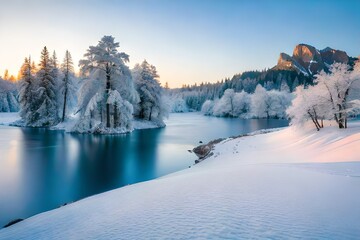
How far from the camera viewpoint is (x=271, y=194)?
6824 mm

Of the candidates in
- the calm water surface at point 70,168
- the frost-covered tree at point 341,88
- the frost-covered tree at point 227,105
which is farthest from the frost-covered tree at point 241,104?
the calm water surface at point 70,168

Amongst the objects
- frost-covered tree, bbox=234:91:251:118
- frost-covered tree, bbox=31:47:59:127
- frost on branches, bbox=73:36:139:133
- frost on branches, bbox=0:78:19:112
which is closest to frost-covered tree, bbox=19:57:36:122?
frost-covered tree, bbox=31:47:59:127

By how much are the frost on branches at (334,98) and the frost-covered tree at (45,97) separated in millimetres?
39276

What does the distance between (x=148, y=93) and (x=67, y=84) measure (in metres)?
14.4

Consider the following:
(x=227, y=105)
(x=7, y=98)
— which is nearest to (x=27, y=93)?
(x=7, y=98)

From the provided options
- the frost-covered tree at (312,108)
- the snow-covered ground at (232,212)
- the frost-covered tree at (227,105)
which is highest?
the frost-covered tree at (227,105)

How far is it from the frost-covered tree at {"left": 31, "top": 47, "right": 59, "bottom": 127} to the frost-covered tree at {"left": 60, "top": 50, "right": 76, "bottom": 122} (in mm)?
1541

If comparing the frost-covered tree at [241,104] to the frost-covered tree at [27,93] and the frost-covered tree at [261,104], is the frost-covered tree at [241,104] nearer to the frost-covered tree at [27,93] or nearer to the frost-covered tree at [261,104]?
the frost-covered tree at [261,104]

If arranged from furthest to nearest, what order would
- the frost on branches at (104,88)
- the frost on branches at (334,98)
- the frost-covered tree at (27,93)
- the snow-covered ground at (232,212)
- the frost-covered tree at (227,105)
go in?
the frost-covered tree at (227,105) < the frost-covered tree at (27,93) < the frost on branches at (104,88) < the frost on branches at (334,98) < the snow-covered ground at (232,212)

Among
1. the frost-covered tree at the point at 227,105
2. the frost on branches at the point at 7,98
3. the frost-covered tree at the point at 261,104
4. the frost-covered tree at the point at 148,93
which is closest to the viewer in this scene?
the frost-covered tree at the point at 148,93

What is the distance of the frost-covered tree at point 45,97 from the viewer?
42375mm

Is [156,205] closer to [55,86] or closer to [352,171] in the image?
[352,171]

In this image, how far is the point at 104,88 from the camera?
3269cm

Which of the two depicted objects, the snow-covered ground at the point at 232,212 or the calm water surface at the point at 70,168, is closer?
the snow-covered ground at the point at 232,212
